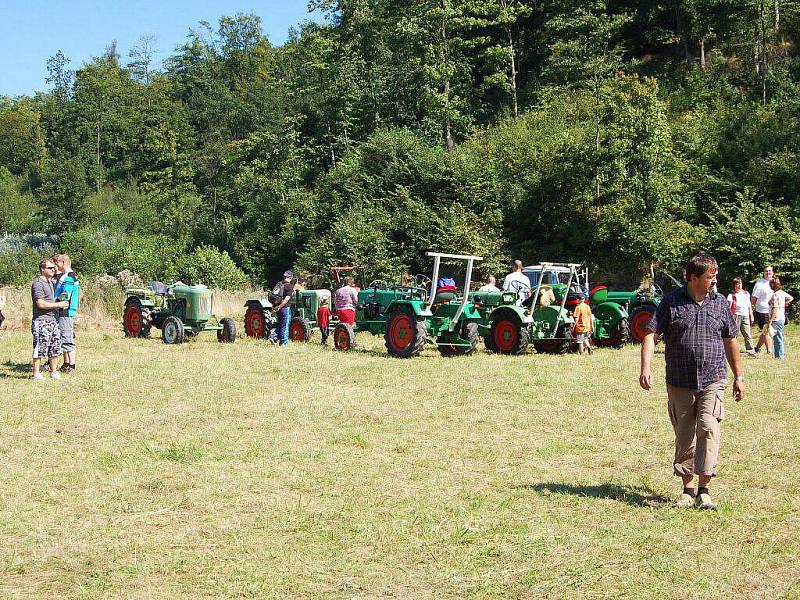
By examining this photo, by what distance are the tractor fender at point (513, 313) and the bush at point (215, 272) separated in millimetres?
20833

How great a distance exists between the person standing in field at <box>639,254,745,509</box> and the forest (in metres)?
17.0

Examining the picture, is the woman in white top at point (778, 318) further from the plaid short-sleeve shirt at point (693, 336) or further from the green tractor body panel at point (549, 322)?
the plaid short-sleeve shirt at point (693, 336)

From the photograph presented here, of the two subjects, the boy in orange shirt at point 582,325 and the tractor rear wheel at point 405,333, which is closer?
the tractor rear wheel at point 405,333

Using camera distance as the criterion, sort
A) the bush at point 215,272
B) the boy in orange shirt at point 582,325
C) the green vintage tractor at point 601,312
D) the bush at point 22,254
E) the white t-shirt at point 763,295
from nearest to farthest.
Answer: the boy in orange shirt at point 582,325 → the white t-shirt at point 763,295 → the green vintage tractor at point 601,312 → the bush at point 215,272 → the bush at point 22,254

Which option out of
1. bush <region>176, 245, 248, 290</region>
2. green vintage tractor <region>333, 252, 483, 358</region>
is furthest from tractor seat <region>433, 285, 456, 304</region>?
bush <region>176, 245, 248, 290</region>

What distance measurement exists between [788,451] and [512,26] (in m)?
36.3


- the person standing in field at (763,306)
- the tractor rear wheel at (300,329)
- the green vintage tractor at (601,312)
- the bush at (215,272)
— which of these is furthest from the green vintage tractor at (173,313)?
the bush at (215,272)

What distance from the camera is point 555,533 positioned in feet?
17.7

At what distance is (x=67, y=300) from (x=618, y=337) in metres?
9.29

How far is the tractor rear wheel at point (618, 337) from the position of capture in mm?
15578

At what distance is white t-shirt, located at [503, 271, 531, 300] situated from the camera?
49.6 ft

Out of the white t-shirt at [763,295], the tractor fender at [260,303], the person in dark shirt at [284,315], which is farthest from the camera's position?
the tractor fender at [260,303]

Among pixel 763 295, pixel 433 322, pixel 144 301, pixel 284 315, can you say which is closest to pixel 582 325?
pixel 433 322

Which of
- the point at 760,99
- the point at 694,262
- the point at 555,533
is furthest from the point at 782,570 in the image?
the point at 760,99
